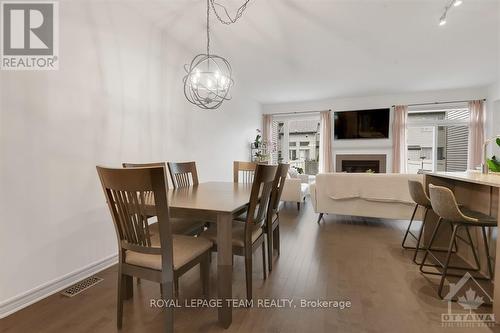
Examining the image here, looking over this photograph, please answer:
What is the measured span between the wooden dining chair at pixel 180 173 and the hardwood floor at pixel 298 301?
0.87 m

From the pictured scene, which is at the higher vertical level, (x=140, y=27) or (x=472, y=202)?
(x=140, y=27)

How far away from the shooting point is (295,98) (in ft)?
21.1

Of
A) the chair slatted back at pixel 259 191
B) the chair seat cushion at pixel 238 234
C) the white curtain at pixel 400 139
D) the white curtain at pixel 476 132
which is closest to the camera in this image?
the chair slatted back at pixel 259 191

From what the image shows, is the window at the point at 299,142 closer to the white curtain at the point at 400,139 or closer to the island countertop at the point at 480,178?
the white curtain at the point at 400,139

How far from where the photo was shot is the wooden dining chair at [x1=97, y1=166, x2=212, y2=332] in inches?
43.9

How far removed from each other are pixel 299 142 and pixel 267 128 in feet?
3.42

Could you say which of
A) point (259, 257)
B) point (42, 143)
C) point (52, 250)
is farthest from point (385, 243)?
point (42, 143)

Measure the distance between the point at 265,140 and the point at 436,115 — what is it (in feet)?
14.2

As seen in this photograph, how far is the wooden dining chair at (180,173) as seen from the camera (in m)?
2.39

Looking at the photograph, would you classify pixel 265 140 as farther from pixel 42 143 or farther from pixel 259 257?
pixel 42 143

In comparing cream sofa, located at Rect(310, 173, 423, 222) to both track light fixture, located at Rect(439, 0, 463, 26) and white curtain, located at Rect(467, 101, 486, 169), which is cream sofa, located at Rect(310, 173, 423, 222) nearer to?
track light fixture, located at Rect(439, 0, 463, 26)

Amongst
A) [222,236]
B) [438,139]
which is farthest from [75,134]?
[438,139]

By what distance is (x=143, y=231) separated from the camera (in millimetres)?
1254

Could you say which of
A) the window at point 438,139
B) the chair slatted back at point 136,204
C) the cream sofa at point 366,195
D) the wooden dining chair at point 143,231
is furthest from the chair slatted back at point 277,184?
the window at point 438,139
